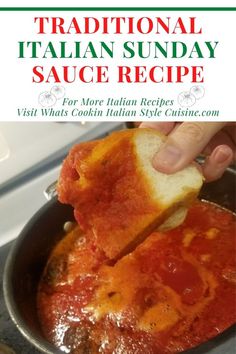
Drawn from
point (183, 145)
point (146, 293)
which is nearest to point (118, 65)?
point (183, 145)

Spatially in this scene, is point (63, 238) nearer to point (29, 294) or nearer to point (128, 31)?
point (29, 294)

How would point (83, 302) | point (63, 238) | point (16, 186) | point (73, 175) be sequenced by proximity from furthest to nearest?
point (16, 186), point (63, 238), point (83, 302), point (73, 175)

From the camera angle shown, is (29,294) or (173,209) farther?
(29,294)

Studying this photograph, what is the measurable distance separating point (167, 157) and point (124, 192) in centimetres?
7

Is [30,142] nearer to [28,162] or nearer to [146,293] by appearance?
[28,162]

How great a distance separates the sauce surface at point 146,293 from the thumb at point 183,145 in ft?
0.43

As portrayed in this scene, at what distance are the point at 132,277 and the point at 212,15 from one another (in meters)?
0.36

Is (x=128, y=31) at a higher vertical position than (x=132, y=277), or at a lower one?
higher

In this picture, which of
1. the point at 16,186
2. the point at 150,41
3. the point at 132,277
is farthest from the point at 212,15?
the point at 16,186

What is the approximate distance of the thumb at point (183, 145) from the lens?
2.37ft

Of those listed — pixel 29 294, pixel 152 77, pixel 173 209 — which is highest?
pixel 152 77

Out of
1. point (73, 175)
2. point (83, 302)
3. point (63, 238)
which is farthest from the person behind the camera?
point (63, 238)

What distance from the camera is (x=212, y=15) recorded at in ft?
2.37

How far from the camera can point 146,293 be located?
30.8 inches
